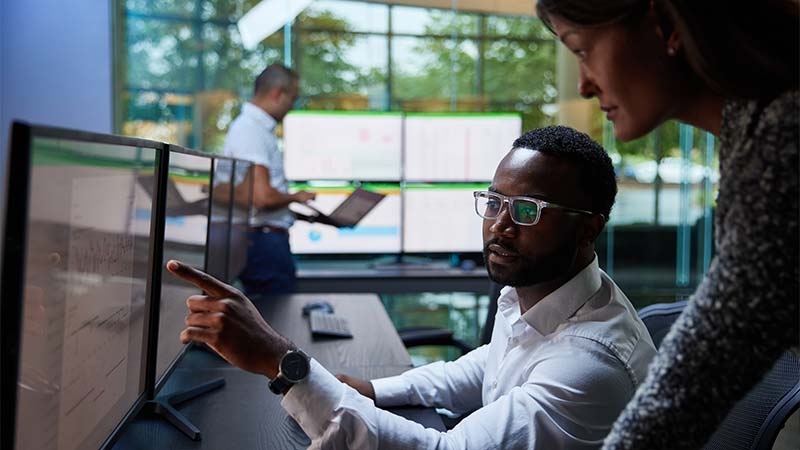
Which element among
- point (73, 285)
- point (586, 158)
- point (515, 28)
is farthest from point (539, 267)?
point (515, 28)

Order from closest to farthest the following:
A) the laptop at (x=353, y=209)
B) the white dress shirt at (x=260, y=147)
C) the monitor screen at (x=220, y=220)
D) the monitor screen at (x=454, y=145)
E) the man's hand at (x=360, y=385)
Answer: the man's hand at (x=360, y=385) < the monitor screen at (x=220, y=220) < the laptop at (x=353, y=209) < the white dress shirt at (x=260, y=147) < the monitor screen at (x=454, y=145)

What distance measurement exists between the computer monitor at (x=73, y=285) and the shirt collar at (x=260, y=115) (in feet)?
8.52

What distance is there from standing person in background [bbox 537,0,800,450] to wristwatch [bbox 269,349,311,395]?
0.52 meters

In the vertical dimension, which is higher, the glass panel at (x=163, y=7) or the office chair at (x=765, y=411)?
the glass panel at (x=163, y=7)

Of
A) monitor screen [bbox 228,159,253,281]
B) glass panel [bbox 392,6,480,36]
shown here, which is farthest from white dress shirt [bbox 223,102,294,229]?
glass panel [bbox 392,6,480,36]

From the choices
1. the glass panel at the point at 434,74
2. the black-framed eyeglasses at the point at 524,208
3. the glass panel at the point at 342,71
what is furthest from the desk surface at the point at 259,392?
the glass panel at the point at 434,74

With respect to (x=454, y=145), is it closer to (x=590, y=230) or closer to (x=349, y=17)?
(x=349, y=17)

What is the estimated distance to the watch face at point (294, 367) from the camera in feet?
4.04

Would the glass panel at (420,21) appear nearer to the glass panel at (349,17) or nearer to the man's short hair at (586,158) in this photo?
the glass panel at (349,17)

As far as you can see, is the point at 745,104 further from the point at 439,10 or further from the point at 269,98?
the point at 439,10

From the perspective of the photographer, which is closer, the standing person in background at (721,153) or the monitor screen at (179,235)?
the standing person in background at (721,153)

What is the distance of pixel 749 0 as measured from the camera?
828mm

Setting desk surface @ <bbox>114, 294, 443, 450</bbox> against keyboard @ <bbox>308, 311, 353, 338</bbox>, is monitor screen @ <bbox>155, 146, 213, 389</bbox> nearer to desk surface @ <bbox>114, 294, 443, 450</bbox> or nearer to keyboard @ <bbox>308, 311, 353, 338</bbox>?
desk surface @ <bbox>114, 294, 443, 450</bbox>

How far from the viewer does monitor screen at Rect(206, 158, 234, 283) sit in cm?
218
